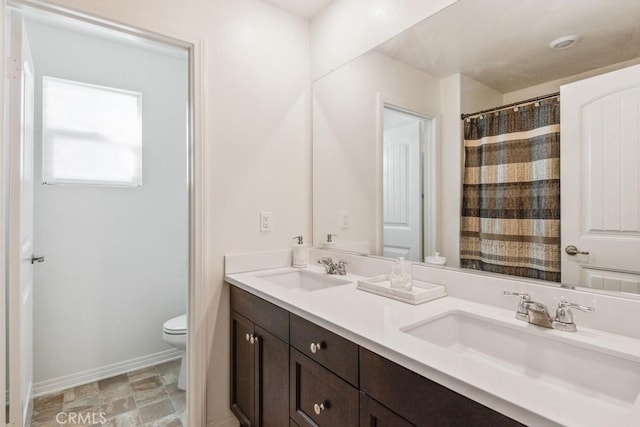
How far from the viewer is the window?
2.11 metres

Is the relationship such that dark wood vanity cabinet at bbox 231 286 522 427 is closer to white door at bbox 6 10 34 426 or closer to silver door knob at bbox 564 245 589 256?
silver door knob at bbox 564 245 589 256

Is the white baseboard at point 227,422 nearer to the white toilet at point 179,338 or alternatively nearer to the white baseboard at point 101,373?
the white toilet at point 179,338

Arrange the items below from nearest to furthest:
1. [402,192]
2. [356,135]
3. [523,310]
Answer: [523,310] < [402,192] < [356,135]

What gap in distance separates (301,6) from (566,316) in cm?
195

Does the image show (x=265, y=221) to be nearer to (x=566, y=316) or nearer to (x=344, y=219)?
(x=344, y=219)

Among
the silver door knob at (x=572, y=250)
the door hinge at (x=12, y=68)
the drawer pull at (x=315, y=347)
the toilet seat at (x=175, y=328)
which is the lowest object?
the toilet seat at (x=175, y=328)

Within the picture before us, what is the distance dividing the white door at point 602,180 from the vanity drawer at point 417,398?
622 millimetres

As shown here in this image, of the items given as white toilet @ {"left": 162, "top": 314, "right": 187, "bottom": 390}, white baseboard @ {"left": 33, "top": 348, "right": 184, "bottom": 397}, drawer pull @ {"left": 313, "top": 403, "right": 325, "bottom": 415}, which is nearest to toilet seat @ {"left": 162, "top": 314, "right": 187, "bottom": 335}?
white toilet @ {"left": 162, "top": 314, "right": 187, "bottom": 390}

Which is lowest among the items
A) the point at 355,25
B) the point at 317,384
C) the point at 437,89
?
the point at 317,384

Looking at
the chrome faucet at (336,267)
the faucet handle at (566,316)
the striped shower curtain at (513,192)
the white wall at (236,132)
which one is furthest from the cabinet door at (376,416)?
the white wall at (236,132)

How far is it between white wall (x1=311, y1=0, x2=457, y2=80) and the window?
4.69 ft

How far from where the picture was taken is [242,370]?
1.61m

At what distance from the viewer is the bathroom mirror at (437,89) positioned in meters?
1.01

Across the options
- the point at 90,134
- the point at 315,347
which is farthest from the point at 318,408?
the point at 90,134
